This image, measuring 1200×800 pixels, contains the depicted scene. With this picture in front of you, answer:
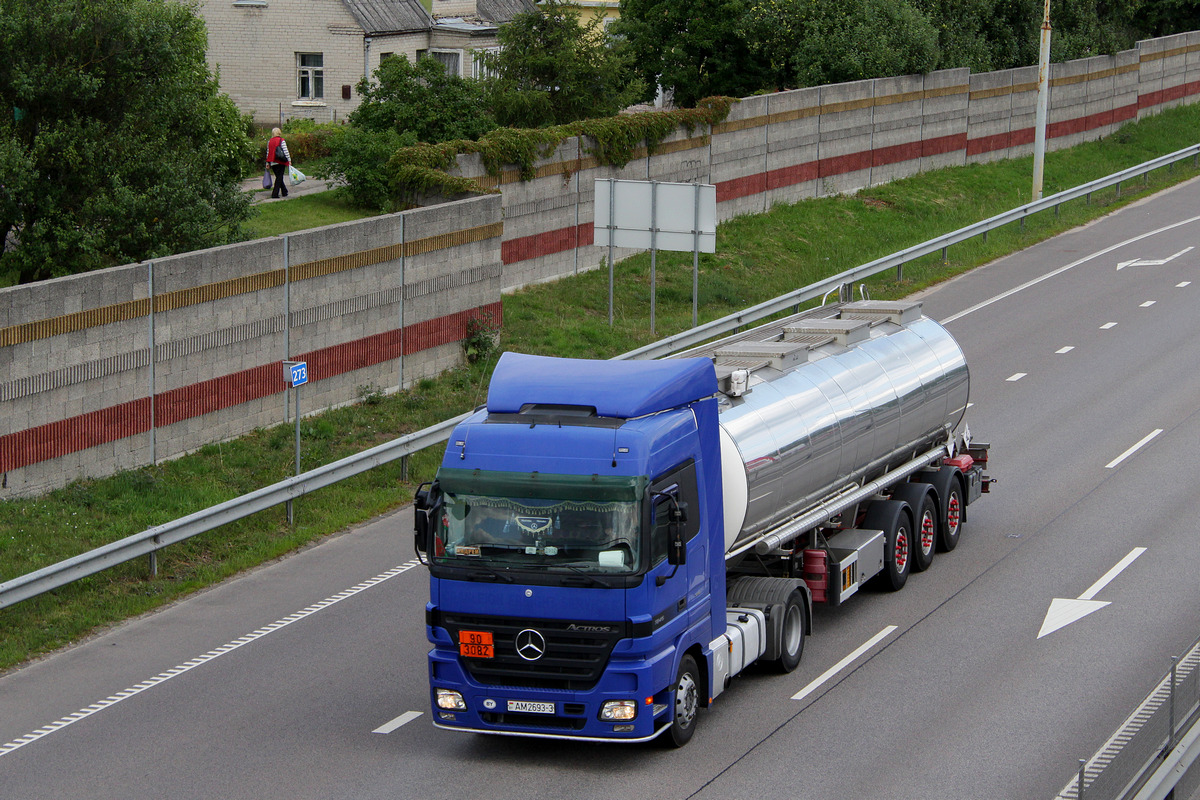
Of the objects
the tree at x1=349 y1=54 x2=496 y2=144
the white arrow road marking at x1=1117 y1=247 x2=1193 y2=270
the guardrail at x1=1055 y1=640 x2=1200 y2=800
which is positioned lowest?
the guardrail at x1=1055 y1=640 x2=1200 y2=800

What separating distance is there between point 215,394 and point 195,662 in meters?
6.12

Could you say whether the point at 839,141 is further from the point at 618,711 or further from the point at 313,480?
the point at 618,711

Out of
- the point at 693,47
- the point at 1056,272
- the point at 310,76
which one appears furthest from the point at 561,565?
the point at 310,76

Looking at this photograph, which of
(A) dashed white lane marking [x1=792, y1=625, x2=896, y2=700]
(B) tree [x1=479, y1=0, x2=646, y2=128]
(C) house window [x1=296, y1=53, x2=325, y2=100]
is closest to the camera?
(A) dashed white lane marking [x1=792, y1=625, x2=896, y2=700]

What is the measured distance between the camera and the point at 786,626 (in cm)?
1441

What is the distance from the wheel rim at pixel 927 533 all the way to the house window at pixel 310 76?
33.0 meters

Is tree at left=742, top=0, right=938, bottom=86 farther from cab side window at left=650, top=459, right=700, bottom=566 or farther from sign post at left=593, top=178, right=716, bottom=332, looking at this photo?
cab side window at left=650, top=459, right=700, bottom=566

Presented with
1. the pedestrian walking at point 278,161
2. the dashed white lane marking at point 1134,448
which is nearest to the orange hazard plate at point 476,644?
the dashed white lane marking at point 1134,448

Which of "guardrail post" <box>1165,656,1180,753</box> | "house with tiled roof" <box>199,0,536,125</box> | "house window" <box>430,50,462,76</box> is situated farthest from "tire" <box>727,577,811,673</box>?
"house window" <box>430,50,462,76</box>

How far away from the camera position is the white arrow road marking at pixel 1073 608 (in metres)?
15.6

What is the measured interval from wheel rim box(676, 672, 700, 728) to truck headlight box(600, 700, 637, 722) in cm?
62

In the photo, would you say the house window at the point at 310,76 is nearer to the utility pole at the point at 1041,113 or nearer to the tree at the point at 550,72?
the tree at the point at 550,72

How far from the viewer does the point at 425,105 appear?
32781 millimetres

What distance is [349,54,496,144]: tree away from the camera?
32531 millimetres
